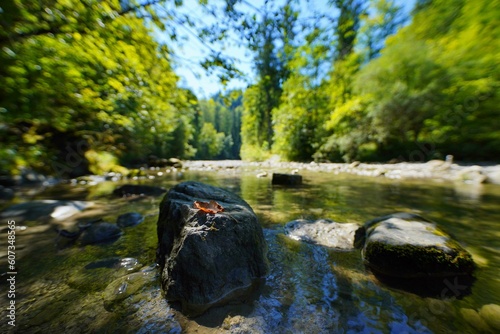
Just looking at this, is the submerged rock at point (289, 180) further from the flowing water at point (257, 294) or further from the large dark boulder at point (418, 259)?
the large dark boulder at point (418, 259)

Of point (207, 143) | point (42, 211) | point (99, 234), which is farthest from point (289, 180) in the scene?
point (207, 143)

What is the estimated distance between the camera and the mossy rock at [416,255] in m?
2.30

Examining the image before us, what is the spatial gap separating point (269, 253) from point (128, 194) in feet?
19.0

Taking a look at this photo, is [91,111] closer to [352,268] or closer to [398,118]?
[352,268]

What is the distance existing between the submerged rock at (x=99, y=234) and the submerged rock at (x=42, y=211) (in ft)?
5.52

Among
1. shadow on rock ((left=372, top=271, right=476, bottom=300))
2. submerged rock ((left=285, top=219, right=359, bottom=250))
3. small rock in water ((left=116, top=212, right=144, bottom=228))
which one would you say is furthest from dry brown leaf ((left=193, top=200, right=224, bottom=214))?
small rock in water ((left=116, top=212, right=144, bottom=228))

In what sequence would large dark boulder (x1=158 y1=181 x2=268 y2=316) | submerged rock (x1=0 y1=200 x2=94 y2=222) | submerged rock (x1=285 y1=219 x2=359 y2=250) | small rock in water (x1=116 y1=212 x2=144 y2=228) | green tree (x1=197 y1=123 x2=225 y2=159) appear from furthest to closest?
green tree (x1=197 y1=123 x2=225 y2=159) < submerged rock (x1=0 y1=200 x2=94 y2=222) < small rock in water (x1=116 y1=212 x2=144 y2=228) < submerged rock (x1=285 y1=219 x2=359 y2=250) < large dark boulder (x1=158 y1=181 x2=268 y2=316)

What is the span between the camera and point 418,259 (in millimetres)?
2312

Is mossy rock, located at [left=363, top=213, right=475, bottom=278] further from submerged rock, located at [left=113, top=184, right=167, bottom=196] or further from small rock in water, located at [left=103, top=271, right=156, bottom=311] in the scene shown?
submerged rock, located at [left=113, top=184, right=167, bottom=196]

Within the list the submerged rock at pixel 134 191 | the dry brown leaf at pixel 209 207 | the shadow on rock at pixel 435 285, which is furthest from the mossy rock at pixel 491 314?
the submerged rock at pixel 134 191

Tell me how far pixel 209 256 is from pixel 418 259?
7.44 feet

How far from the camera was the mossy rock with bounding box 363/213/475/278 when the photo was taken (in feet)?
7.55

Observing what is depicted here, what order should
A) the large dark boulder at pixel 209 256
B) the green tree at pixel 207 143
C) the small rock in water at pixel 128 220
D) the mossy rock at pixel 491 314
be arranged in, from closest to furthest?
the mossy rock at pixel 491 314, the large dark boulder at pixel 209 256, the small rock in water at pixel 128 220, the green tree at pixel 207 143

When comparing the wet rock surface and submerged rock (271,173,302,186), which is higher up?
submerged rock (271,173,302,186)
